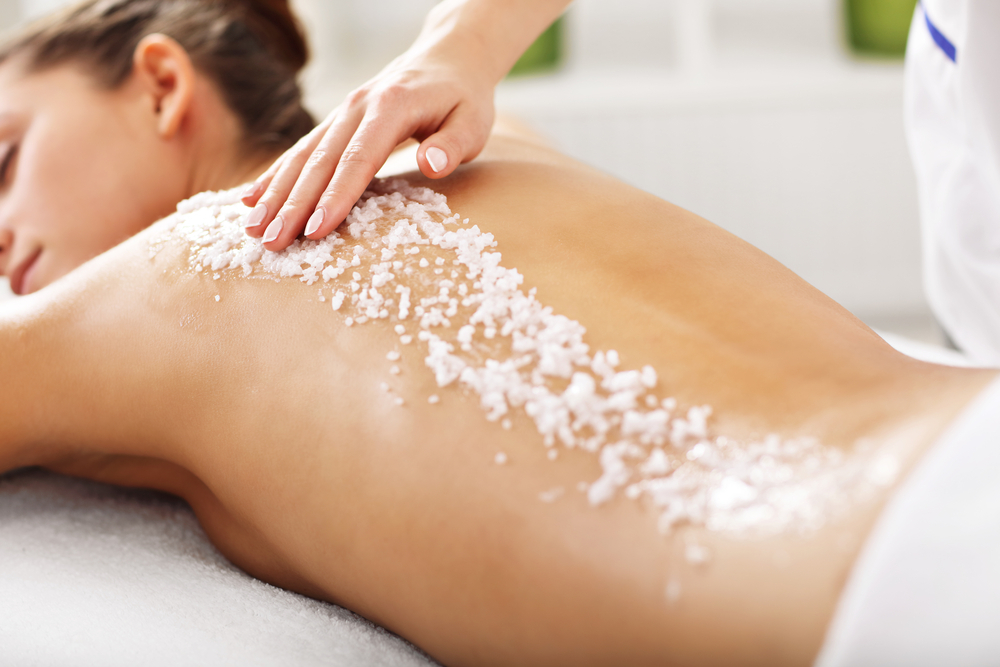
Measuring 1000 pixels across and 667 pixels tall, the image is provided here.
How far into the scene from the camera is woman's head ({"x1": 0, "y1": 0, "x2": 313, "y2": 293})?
3.27ft

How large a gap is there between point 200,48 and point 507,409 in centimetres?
87

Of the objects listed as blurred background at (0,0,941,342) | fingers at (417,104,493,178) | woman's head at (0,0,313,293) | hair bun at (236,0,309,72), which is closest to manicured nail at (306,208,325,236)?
fingers at (417,104,493,178)

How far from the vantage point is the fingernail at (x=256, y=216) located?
69 cm

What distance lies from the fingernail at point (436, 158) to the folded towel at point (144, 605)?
41 centimetres

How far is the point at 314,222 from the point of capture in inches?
26.7

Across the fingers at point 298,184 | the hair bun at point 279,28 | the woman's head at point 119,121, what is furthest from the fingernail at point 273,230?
the hair bun at point 279,28

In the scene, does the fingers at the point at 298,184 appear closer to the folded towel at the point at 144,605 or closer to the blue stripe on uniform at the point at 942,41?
the folded towel at the point at 144,605

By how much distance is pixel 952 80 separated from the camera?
3.23ft

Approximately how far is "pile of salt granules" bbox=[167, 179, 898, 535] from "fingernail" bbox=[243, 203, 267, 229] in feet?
0.05

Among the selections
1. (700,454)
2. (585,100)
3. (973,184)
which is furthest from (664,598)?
(585,100)

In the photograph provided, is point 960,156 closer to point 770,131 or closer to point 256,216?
point 256,216

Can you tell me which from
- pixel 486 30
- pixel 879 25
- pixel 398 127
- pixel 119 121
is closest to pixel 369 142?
pixel 398 127

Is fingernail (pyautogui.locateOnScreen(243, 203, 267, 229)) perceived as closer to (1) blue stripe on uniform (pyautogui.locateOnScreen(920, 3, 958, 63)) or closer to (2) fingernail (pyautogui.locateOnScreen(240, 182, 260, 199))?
(2) fingernail (pyautogui.locateOnScreen(240, 182, 260, 199))

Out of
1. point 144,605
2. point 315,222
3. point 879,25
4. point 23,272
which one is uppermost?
point 315,222
